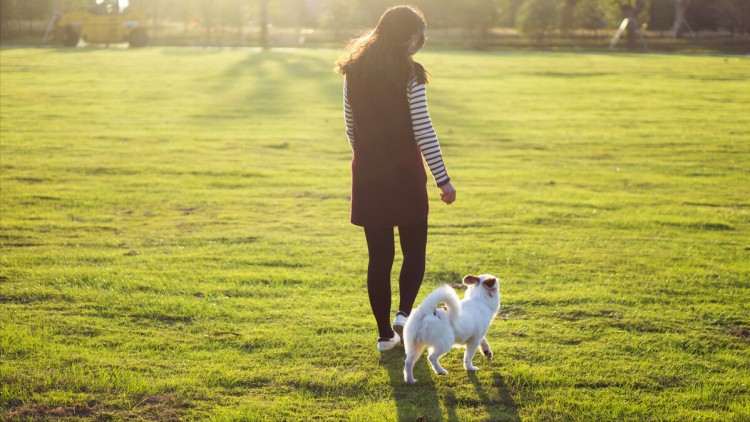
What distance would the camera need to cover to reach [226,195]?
1181cm

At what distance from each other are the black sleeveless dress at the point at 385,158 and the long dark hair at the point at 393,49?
87 millimetres

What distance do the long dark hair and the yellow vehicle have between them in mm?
50052

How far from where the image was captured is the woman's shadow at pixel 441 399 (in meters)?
4.62

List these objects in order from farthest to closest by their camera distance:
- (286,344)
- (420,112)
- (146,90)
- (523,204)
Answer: (146,90) < (523,204) < (286,344) < (420,112)

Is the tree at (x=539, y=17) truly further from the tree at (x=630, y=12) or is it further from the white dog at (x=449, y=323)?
the white dog at (x=449, y=323)

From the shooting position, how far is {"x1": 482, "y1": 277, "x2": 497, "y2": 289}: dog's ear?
5.07 metres

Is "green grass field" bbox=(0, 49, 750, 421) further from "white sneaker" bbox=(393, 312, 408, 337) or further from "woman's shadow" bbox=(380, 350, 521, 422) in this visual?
"white sneaker" bbox=(393, 312, 408, 337)

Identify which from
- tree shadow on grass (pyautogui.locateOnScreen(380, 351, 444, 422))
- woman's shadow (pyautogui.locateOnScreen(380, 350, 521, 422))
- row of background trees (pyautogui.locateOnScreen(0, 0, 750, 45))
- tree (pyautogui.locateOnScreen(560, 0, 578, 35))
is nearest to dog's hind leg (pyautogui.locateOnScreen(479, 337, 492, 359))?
woman's shadow (pyautogui.locateOnScreen(380, 350, 521, 422))

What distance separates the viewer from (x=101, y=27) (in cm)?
5162

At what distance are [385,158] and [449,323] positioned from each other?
109 cm

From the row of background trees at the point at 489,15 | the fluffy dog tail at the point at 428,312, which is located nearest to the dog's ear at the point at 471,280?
the fluffy dog tail at the point at 428,312

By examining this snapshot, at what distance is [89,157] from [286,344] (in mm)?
10230

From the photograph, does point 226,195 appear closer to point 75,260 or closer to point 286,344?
point 75,260

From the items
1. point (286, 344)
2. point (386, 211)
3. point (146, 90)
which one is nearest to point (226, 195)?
point (286, 344)
